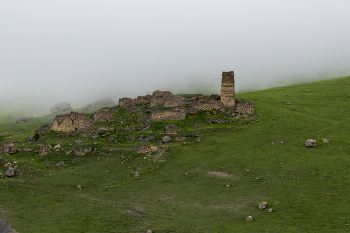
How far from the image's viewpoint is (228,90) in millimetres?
62094

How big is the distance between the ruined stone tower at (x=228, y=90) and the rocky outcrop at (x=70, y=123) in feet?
83.8

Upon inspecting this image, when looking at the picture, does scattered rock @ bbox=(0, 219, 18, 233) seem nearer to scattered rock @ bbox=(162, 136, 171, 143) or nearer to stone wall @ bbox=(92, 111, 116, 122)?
scattered rock @ bbox=(162, 136, 171, 143)

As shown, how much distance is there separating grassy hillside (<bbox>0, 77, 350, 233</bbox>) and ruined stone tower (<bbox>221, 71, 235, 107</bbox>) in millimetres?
7159

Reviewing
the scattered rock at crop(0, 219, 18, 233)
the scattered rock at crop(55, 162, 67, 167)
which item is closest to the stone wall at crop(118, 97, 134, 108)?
the scattered rock at crop(55, 162, 67, 167)

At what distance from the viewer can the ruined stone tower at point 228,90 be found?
62.0 metres

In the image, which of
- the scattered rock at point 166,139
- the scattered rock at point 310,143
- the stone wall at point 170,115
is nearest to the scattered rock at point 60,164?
the scattered rock at point 166,139

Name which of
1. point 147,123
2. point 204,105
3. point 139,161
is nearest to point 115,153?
point 139,161

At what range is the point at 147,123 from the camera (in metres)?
57.0

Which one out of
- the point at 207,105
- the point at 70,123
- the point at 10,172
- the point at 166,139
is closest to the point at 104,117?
the point at 70,123

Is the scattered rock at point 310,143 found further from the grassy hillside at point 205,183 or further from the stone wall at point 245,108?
the stone wall at point 245,108

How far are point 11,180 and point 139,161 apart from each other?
54.1ft

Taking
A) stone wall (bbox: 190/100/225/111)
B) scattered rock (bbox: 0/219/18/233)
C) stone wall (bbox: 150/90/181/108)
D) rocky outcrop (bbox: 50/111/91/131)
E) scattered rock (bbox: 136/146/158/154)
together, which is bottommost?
scattered rock (bbox: 0/219/18/233)

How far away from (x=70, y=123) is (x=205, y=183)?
102 ft

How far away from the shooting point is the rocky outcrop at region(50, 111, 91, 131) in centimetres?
5797
